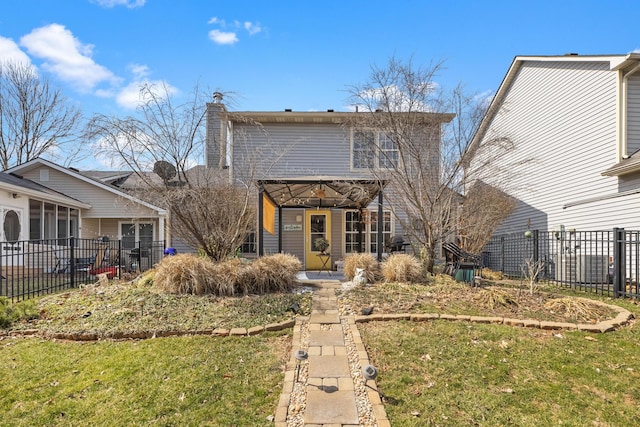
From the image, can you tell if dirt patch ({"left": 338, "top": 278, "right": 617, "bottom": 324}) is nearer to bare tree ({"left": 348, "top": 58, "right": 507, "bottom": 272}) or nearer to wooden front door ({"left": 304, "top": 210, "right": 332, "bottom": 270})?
bare tree ({"left": 348, "top": 58, "right": 507, "bottom": 272})

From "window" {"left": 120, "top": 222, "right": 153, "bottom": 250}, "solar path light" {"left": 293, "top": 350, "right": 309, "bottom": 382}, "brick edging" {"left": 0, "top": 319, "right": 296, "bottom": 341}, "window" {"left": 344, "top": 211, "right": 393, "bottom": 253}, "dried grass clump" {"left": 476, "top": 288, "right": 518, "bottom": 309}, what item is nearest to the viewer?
"solar path light" {"left": 293, "top": 350, "right": 309, "bottom": 382}

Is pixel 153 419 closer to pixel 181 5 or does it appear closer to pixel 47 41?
pixel 181 5

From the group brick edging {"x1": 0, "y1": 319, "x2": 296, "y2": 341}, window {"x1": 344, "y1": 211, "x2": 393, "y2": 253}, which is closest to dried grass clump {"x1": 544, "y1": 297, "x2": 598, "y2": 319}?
brick edging {"x1": 0, "y1": 319, "x2": 296, "y2": 341}

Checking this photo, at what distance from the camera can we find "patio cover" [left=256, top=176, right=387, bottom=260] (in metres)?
8.52

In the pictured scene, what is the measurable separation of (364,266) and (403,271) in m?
0.91

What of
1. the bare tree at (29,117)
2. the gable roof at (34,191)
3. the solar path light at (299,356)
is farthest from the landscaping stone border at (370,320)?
the bare tree at (29,117)

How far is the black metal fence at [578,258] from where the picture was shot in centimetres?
684

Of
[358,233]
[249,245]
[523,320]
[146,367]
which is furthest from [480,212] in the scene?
[146,367]

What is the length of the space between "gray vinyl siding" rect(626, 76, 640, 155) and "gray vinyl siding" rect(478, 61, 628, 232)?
0.32 meters

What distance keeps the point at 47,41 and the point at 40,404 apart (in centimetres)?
1532

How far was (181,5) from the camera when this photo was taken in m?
7.77

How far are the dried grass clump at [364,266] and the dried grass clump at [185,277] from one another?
126 inches

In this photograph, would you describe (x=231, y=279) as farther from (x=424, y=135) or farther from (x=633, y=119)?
(x=633, y=119)

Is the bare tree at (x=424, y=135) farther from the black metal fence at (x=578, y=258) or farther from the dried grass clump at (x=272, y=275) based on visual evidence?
the dried grass clump at (x=272, y=275)
